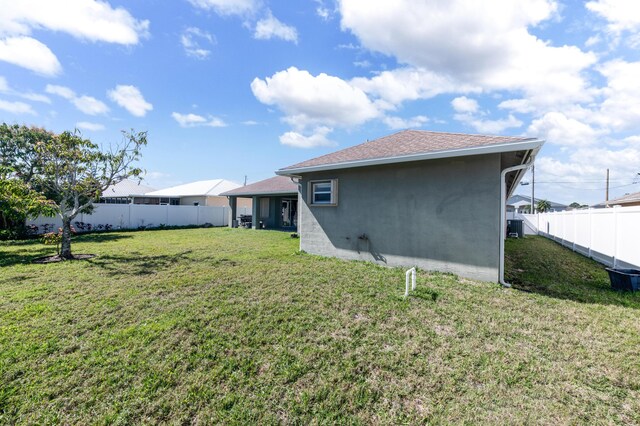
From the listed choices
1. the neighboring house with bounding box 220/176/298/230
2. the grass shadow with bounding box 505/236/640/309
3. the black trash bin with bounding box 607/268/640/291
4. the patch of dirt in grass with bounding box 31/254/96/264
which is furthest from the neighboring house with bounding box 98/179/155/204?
the black trash bin with bounding box 607/268/640/291

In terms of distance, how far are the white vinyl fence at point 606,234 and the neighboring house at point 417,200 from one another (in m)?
2.89

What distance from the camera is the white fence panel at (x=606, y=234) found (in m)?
7.16

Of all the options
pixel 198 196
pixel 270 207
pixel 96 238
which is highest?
pixel 198 196

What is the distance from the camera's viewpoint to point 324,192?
29.9ft

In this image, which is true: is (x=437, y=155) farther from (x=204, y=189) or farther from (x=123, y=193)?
(x=123, y=193)

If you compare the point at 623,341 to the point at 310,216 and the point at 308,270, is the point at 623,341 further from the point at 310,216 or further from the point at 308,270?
the point at 310,216

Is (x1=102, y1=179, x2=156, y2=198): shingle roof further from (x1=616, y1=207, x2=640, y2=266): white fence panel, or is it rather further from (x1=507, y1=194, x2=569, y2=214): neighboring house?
(x1=507, y1=194, x2=569, y2=214): neighboring house

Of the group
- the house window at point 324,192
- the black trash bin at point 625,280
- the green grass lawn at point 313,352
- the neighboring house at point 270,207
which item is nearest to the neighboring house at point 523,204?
the neighboring house at point 270,207

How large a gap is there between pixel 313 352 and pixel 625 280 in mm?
6862

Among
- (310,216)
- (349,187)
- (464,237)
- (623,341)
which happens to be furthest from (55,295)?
(623,341)

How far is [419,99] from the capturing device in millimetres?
13031

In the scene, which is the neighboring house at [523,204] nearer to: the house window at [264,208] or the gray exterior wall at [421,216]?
the house window at [264,208]

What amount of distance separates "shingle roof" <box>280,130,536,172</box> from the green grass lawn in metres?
3.05

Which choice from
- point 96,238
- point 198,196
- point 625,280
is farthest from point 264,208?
point 625,280
